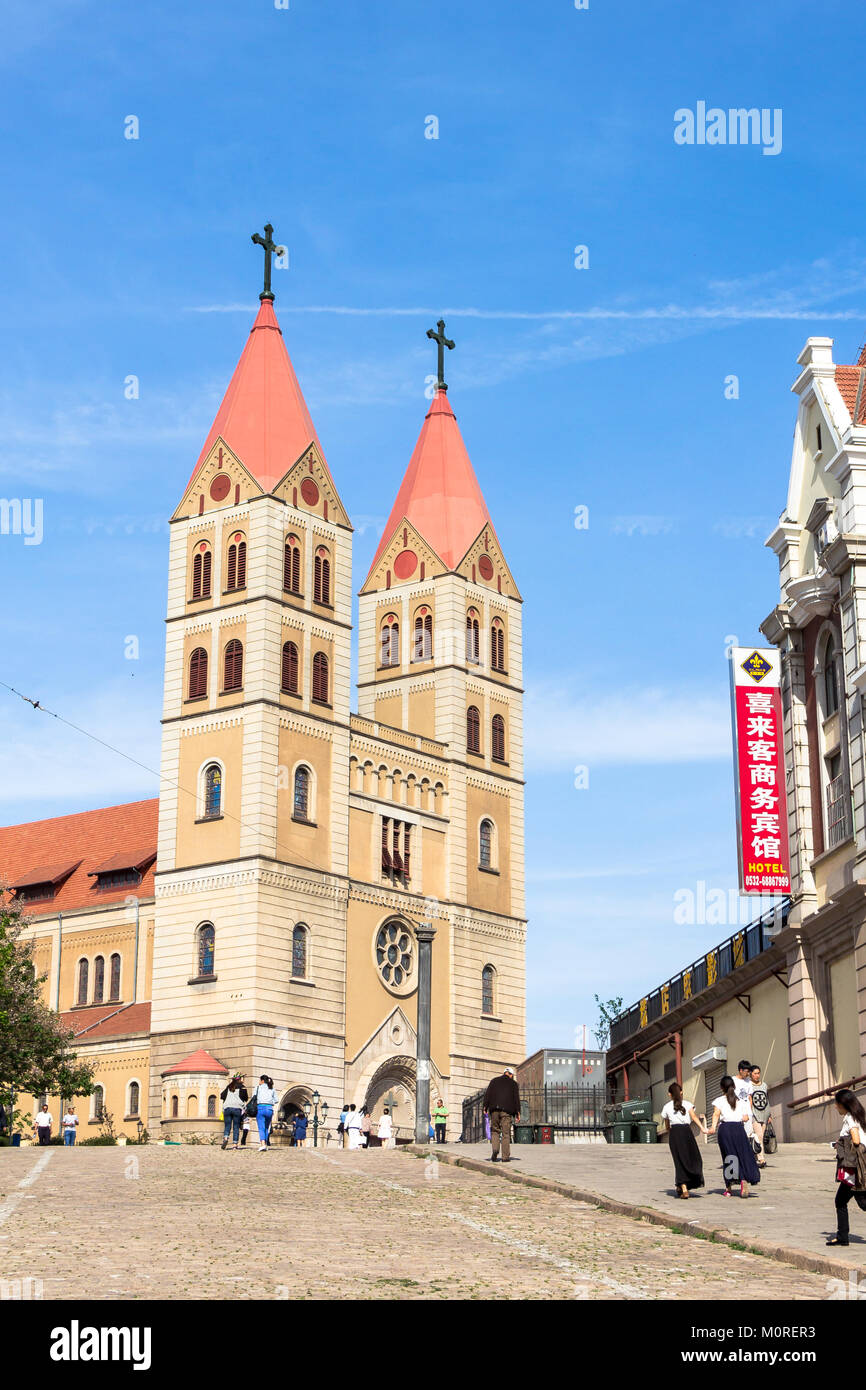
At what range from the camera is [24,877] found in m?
74.6

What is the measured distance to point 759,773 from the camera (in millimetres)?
36344

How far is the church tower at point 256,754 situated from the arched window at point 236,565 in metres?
0.05

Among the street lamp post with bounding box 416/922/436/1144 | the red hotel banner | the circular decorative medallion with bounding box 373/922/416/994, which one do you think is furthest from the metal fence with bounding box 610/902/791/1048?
the circular decorative medallion with bounding box 373/922/416/994

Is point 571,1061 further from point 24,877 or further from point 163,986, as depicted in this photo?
point 24,877

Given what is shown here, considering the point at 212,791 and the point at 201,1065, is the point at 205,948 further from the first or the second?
the point at 212,791

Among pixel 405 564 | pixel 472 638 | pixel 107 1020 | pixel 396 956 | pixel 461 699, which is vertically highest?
pixel 405 564

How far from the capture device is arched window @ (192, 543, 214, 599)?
65062 millimetres

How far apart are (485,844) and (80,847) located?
53.6 feet

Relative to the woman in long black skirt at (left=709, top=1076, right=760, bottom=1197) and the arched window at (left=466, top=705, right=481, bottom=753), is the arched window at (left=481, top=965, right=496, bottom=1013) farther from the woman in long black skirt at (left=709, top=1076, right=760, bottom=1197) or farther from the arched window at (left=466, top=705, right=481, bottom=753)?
the woman in long black skirt at (left=709, top=1076, right=760, bottom=1197)

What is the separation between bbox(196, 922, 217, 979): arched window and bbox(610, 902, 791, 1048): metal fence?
1468 cm

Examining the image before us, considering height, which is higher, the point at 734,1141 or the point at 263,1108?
the point at 263,1108

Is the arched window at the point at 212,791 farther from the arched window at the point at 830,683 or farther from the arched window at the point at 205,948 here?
the arched window at the point at 830,683

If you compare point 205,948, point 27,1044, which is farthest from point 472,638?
point 27,1044

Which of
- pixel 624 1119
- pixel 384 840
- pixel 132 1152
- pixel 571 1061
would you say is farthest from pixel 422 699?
pixel 132 1152
